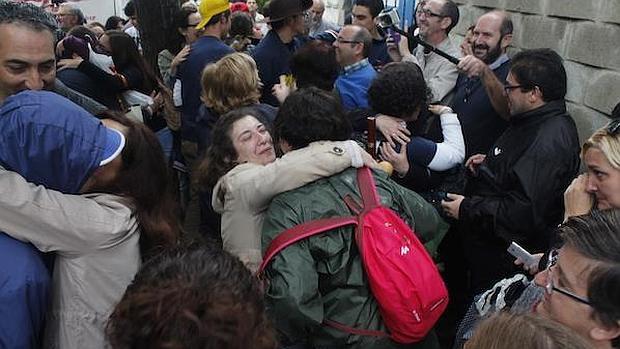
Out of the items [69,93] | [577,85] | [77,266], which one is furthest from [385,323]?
[577,85]

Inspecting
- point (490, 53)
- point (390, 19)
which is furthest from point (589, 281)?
point (390, 19)

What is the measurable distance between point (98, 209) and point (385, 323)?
1.15 meters

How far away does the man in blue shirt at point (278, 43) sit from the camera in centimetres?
446

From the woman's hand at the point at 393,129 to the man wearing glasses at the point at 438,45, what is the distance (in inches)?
50.0

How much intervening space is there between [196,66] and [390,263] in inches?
116

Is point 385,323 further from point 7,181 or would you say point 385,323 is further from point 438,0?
point 438,0

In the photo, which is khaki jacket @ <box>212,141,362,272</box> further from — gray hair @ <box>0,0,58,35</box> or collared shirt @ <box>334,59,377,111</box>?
collared shirt @ <box>334,59,377,111</box>

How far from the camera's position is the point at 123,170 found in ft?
5.72

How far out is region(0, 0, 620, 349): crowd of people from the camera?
1267mm

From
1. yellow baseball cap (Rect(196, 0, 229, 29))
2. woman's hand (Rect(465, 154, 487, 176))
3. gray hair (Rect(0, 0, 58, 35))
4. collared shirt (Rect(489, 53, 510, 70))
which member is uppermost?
gray hair (Rect(0, 0, 58, 35))

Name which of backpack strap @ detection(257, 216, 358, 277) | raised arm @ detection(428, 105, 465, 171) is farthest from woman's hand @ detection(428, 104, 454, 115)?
backpack strap @ detection(257, 216, 358, 277)

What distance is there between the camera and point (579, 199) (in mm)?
2295

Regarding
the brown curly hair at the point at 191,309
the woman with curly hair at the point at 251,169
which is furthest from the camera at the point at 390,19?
the brown curly hair at the point at 191,309

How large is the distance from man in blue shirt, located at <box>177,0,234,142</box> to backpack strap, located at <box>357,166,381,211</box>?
8.27ft
